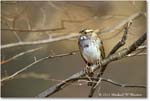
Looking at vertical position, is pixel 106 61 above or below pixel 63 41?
below

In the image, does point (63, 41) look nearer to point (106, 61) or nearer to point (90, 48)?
point (90, 48)

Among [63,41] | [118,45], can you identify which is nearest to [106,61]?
[118,45]

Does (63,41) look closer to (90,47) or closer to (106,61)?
(90,47)

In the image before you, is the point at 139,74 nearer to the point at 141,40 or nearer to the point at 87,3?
the point at 141,40

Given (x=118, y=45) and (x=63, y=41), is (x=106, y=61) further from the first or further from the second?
(x=63, y=41)
